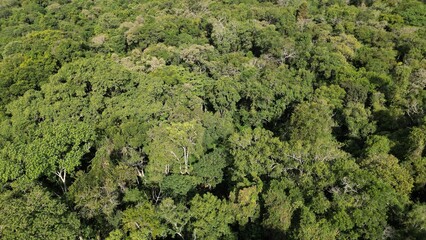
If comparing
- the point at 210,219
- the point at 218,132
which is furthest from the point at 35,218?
the point at 218,132

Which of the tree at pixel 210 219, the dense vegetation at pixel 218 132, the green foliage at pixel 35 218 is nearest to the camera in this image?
the green foliage at pixel 35 218

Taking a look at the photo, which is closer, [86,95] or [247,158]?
[247,158]

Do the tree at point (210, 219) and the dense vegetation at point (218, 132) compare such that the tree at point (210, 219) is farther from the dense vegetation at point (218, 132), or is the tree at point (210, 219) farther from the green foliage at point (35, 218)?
the green foliage at point (35, 218)

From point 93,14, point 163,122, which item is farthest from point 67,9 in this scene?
point 163,122

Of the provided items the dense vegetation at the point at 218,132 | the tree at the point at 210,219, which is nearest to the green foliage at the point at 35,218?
the dense vegetation at the point at 218,132

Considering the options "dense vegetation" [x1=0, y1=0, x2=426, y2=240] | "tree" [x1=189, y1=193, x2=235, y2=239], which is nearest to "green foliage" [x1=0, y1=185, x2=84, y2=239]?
"dense vegetation" [x1=0, y1=0, x2=426, y2=240]

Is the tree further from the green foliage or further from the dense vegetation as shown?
the green foliage

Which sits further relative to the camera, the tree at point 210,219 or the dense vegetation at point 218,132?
the dense vegetation at point 218,132

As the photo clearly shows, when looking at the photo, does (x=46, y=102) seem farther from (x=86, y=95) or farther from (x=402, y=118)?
(x=402, y=118)
